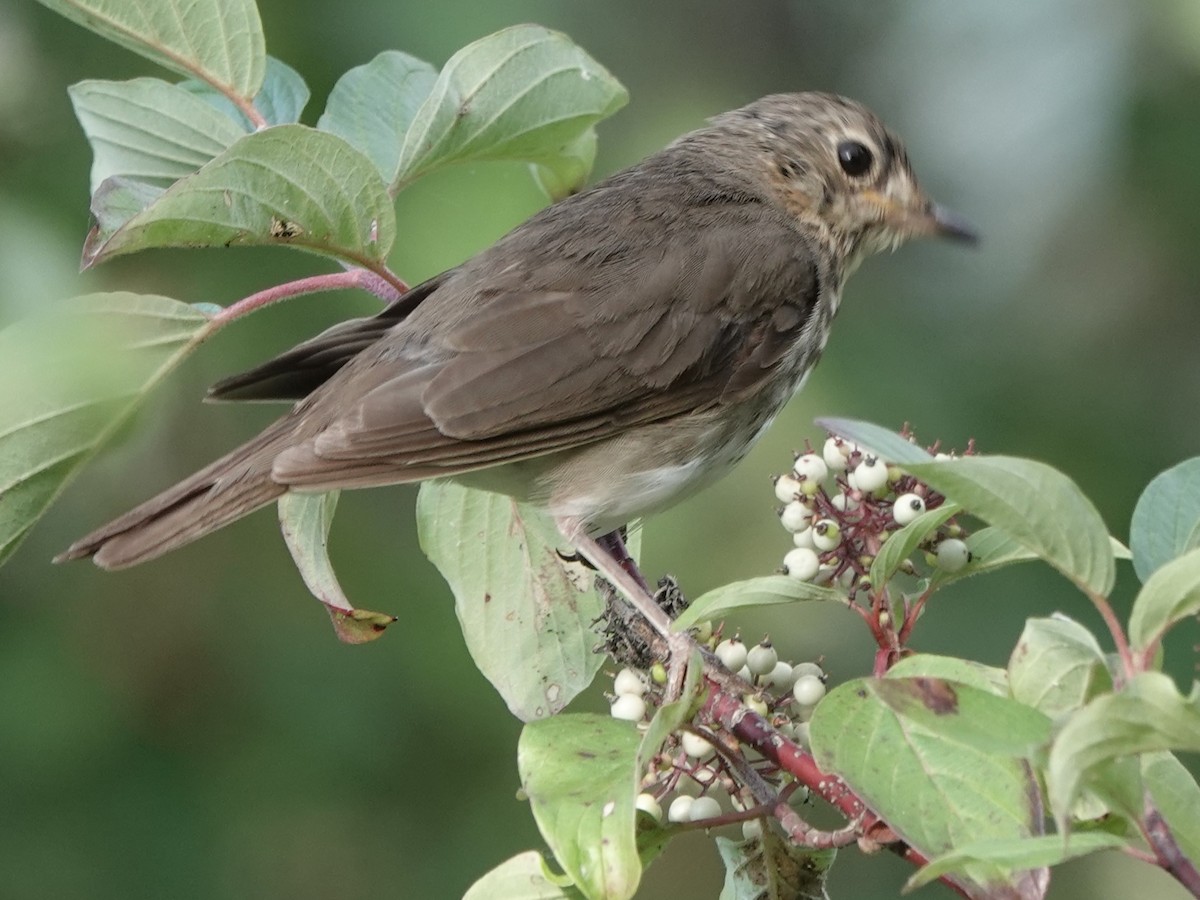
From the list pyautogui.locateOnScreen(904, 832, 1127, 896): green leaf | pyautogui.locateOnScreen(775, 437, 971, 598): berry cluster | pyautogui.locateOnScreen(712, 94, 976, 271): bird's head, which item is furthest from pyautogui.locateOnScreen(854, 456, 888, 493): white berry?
pyautogui.locateOnScreen(712, 94, 976, 271): bird's head

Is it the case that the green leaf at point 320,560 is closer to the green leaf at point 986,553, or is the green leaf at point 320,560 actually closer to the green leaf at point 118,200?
the green leaf at point 118,200

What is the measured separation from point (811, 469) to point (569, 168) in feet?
3.82

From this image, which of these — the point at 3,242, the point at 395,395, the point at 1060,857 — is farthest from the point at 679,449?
the point at 3,242

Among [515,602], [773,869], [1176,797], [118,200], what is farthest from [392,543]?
[1176,797]

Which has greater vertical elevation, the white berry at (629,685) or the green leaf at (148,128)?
the green leaf at (148,128)

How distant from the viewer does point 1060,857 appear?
1463mm

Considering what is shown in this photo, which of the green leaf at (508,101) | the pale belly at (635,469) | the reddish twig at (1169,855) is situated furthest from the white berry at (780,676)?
the green leaf at (508,101)

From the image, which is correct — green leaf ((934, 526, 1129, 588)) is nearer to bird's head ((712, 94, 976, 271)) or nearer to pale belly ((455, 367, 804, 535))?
pale belly ((455, 367, 804, 535))

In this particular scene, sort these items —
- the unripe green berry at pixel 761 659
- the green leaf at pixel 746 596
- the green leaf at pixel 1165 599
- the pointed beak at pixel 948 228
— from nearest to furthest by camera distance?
1. the green leaf at pixel 1165 599
2. the green leaf at pixel 746 596
3. the unripe green berry at pixel 761 659
4. the pointed beak at pixel 948 228

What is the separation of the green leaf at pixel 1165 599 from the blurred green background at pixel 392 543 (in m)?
3.17

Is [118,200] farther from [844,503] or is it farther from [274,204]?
[844,503]

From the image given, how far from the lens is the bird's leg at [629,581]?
2.39 metres

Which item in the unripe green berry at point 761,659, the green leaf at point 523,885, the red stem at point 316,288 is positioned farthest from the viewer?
the red stem at point 316,288

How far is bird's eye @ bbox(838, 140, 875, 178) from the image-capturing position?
3771mm
